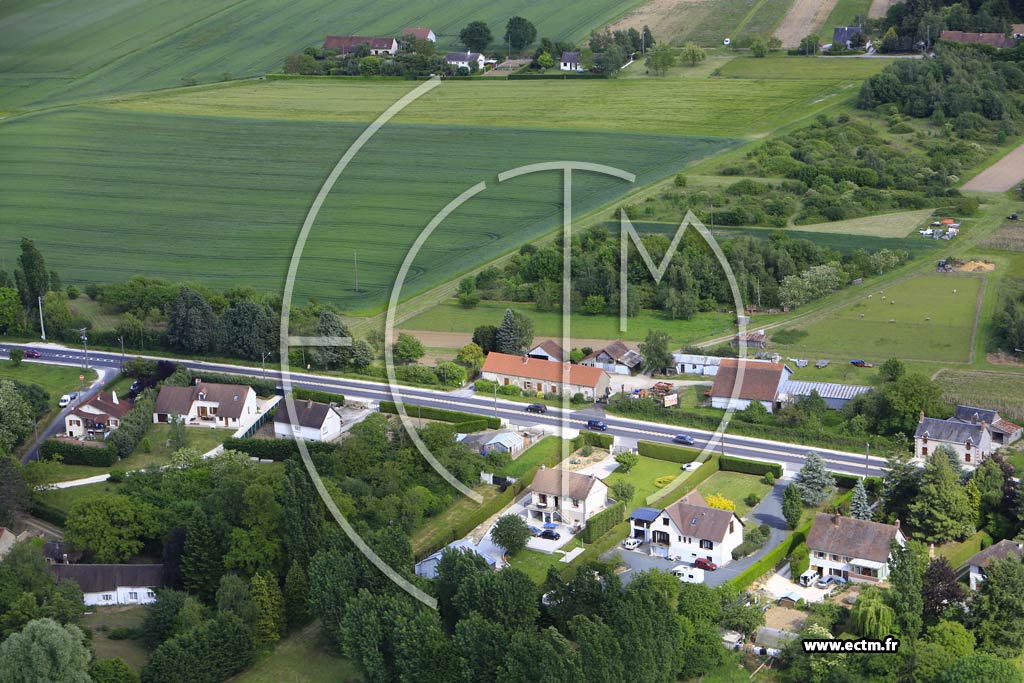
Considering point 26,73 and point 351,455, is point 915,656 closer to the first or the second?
point 351,455

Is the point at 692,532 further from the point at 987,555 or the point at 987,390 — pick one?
the point at 987,390

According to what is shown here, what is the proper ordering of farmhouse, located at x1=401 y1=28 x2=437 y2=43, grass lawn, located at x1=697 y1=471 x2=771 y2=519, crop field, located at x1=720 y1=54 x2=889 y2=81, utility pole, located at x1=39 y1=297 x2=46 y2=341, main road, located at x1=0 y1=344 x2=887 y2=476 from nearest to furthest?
grass lawn, located at x1=697 y1=471 x2=771 y2=519 < main road, located at x1=0 y1=344 x2=887 y2=476 < utility pole, located at x1=39 y1=297 x2=46 y2=341 < crop field, located at x1=720 y1=54 x2=889 y2=81 < farmhouse, located at x1=401 y1=28 x2=437 y2=43

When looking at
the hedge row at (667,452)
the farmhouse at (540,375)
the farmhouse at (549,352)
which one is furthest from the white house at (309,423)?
the hedge row at (667,452)

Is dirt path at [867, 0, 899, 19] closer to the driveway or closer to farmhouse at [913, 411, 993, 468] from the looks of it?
farmhouse at [913, 411, 993, 468]

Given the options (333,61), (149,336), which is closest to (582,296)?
(149,336)

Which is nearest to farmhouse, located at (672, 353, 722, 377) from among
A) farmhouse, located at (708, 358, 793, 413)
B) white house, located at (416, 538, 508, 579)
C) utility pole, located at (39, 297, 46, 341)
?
farmhouse, located at (708, 358, 793, 413)

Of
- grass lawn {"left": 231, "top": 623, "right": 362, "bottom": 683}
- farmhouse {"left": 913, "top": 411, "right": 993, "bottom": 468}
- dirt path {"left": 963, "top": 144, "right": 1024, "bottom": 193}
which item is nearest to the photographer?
grass lawn {"left": 231, "top": 623, "right": 362, "bottom": 683}

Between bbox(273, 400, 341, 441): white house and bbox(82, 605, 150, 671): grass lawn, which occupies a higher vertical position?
bbox(273, 400, 341, 441): white house

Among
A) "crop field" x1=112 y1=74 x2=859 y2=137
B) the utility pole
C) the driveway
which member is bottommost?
the driveway
